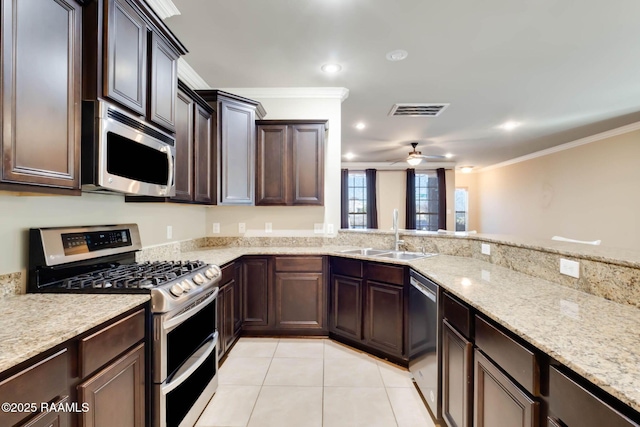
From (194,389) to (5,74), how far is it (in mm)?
1744

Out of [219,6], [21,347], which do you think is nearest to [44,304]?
[21,347]

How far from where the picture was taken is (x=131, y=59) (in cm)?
154

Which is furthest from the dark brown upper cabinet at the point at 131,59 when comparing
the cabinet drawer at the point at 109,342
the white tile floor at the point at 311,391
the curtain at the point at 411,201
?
the curtain at the point at 411,201

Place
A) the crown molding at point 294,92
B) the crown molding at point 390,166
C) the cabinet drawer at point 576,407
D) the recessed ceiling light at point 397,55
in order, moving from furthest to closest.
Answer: the crown molding at point 390,166 → the crown molding at point 294,92 → the recessed ceiling light at point 397,55 → the cabinet drawer at point 576,407

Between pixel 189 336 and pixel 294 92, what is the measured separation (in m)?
2.75

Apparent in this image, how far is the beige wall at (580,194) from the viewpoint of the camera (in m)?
4.46

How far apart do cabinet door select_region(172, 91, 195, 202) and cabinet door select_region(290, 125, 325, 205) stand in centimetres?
107

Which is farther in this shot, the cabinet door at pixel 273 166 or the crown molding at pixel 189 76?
the cabinet door at pixel 273 166

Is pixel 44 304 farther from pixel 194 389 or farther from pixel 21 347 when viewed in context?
pixel 194 389

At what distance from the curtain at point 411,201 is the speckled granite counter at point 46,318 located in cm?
752

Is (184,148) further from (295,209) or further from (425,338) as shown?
(425,338)

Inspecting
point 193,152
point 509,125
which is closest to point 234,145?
point 193,152

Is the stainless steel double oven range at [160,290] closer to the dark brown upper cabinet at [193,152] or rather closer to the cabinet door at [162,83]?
the dark brown upper cabinet at [193,152]

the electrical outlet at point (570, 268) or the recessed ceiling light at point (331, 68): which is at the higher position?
the recessed ceiling light at point (331, 68)
